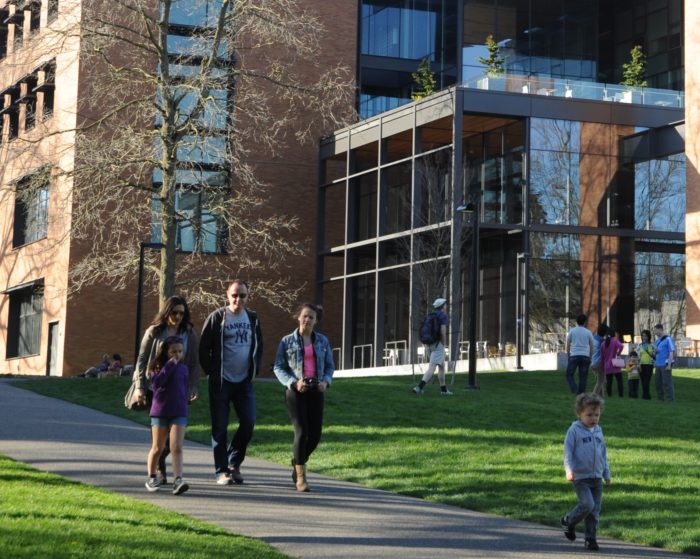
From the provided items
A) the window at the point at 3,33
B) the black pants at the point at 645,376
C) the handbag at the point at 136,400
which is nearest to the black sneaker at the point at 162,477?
the handbag at the point at 136,400

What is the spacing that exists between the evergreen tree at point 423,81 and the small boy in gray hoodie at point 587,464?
34632 mm

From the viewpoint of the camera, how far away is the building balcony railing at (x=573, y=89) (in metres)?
40.1

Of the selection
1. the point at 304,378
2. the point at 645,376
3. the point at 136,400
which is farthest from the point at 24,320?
the point at 136,400

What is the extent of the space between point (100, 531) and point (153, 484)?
261cm

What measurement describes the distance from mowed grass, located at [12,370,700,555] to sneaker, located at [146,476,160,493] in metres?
2.58

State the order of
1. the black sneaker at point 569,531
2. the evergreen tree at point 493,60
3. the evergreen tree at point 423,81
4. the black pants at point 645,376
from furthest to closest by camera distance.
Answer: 1. the evergreen tree at point 423,81
2. the evergreen tree at point 493,60
3. the black pants at point 645,376
4. the black sneaker at point 569,531

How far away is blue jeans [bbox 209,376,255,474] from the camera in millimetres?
11938

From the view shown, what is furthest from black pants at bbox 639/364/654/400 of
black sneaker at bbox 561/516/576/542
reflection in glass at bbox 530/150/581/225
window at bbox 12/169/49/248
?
window at bbox 12/169/49/248

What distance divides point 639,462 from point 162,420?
5.73 m

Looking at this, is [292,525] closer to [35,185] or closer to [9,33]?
[35,185]

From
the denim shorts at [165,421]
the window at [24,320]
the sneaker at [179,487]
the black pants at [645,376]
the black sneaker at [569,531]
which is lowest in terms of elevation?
the black sneaker at [569,531]

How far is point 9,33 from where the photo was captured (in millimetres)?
53969

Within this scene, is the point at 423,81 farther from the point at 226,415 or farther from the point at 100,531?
the point at 100,531

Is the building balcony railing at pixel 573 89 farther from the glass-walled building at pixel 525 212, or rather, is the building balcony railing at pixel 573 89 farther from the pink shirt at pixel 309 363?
the pink shirt at pixel 309 363
